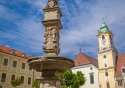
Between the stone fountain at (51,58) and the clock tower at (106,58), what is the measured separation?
1271 inches

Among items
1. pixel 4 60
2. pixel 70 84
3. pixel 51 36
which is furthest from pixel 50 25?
pixel 4 60

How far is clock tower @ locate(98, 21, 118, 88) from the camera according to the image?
38.3 meters

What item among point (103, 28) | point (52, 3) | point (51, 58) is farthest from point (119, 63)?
point (51, 58)

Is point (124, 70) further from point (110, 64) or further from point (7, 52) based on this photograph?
point (7, 52)

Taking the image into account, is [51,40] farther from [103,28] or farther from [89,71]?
[103,28]

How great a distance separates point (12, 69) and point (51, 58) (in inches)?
1022

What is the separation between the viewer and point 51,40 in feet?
29.0

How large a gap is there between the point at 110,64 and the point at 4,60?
2542 centimetres

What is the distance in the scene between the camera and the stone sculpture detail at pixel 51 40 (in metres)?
8.56

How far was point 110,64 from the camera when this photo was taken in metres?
39.3

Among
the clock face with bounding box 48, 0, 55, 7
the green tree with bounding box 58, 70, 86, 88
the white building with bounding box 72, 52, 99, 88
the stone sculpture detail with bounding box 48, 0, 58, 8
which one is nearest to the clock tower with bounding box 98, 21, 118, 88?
the white building with bounding box 72, 52, 99, 88

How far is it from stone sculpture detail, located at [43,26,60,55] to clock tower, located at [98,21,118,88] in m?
32.3

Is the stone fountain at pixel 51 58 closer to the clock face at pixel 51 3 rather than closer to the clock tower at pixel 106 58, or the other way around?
the clock face at pixel 51 3

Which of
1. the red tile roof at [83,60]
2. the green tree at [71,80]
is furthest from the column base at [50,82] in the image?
the red tile roof at [83,60]
